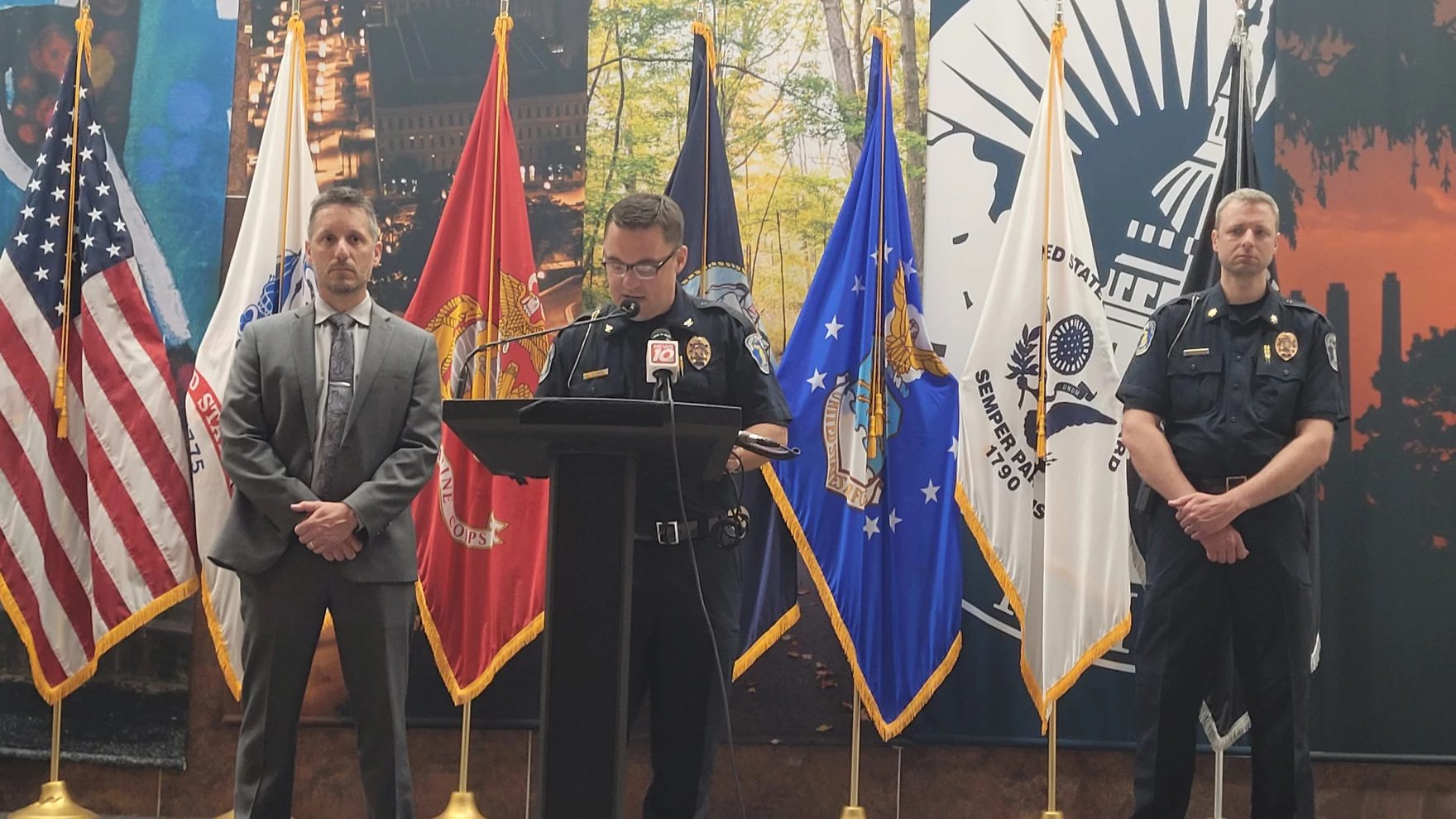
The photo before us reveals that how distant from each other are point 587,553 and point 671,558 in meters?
0.65

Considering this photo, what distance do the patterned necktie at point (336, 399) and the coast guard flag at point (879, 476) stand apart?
130 cm

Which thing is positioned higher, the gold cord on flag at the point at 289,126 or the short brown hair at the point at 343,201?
the gold cord on flag at the point at 289,126

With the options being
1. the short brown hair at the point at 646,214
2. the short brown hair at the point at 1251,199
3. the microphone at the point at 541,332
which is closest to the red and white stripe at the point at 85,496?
the microphone at the point at 541,332

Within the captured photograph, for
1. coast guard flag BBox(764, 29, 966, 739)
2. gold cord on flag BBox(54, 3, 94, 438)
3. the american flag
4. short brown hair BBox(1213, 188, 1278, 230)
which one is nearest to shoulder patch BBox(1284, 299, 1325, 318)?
short brown hair BBox(1213, 188, 1278, 230)

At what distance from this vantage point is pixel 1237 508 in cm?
295

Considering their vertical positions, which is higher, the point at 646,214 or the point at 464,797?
the point at 646,214

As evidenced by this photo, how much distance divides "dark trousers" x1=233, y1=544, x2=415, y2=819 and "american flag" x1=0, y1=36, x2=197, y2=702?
1010mm

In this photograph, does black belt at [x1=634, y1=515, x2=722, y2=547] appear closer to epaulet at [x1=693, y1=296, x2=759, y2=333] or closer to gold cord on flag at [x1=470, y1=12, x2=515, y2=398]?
epaulet at [x1=693, y1=296, x2=759, y2=333]

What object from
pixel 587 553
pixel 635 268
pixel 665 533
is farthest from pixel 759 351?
pixel 587 553

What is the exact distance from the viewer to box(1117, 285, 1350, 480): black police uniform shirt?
3.06m

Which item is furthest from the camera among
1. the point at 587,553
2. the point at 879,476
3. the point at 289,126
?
the point at 289,126

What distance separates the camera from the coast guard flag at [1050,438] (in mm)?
3578

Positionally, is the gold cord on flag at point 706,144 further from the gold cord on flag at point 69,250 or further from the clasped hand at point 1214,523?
the gold cord on flag at point 69,250

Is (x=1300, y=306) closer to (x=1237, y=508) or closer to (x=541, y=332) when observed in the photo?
(x=1237, y=508)
